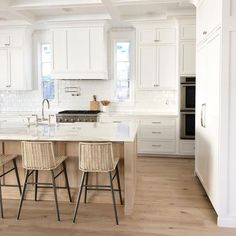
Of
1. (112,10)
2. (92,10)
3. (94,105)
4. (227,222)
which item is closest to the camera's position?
(227,222)

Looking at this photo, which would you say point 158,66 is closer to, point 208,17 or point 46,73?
point 208,17

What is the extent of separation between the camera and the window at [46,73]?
21.3 ft

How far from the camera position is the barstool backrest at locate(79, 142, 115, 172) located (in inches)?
116

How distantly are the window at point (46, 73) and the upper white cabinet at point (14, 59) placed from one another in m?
0.39

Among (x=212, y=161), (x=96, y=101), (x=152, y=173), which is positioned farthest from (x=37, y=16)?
(x=212, y=161)

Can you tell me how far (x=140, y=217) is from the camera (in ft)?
10.3

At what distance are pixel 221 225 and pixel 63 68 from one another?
435 centimetres

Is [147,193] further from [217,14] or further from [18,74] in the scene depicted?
[18,74]

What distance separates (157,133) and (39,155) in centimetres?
317

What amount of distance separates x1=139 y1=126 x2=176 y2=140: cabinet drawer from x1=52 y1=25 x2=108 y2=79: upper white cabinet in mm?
1433

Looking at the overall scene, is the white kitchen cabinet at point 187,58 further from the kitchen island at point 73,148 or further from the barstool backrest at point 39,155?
the barstool backrest at point 39,155

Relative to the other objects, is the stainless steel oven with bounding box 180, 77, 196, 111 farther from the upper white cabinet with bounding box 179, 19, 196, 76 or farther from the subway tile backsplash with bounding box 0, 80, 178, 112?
the subway tile backsplash with bounding box 0, 80, 178, 112

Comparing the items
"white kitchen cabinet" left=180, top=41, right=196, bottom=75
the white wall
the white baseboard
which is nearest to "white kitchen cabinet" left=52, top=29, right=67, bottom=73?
the white wall

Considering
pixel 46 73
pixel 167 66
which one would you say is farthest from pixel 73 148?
pixel 46 73
